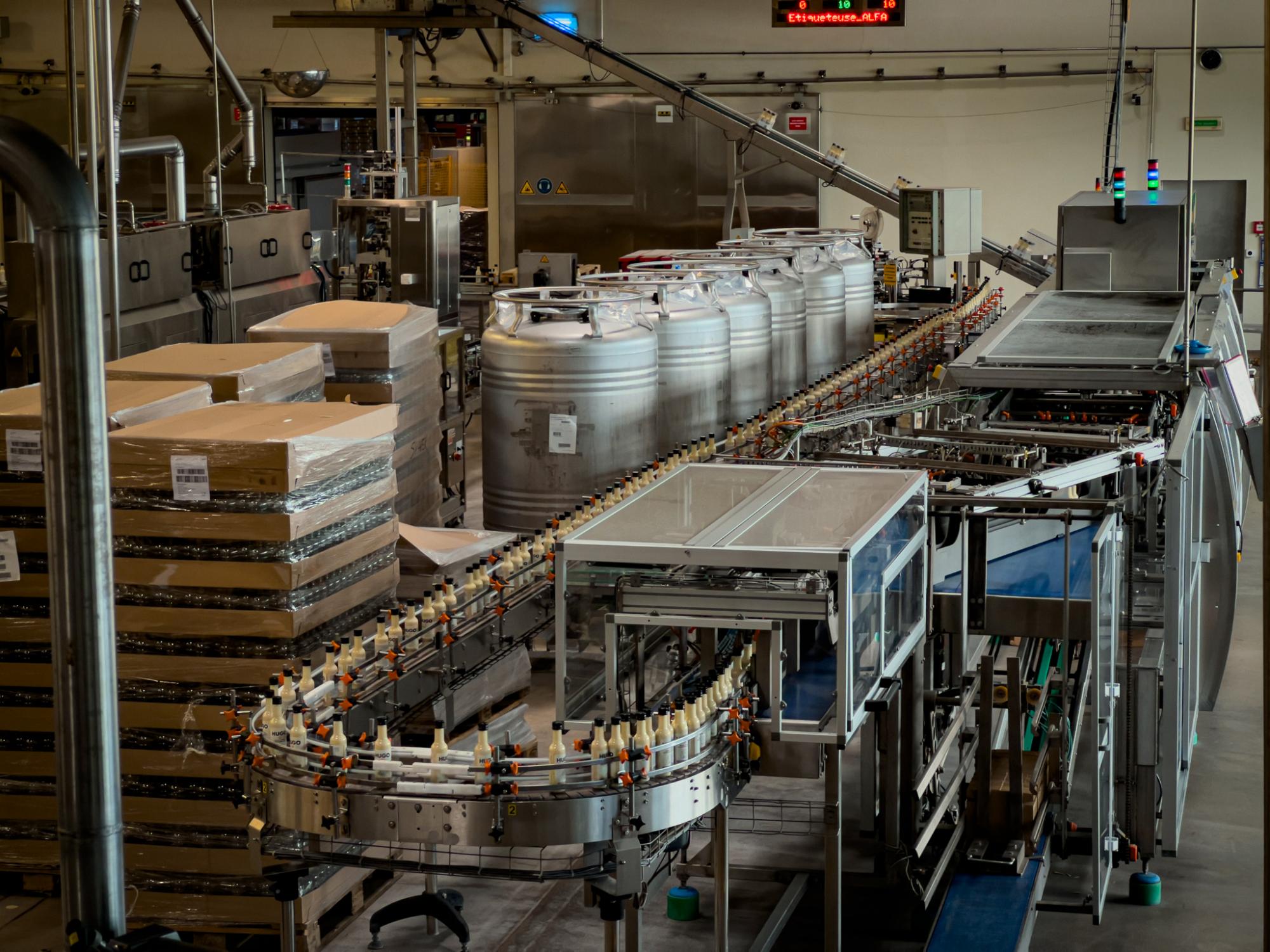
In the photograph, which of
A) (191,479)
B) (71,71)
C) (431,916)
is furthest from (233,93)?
(431,916)

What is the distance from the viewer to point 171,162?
35.2ft

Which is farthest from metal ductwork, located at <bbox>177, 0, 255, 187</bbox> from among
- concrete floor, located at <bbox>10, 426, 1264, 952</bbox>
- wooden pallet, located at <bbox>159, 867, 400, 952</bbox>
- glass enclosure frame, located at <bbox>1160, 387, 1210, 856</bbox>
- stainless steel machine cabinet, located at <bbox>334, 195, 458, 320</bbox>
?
glass enclosure frame, located at <bbox>1160, 387, 1210, 856</bbox>

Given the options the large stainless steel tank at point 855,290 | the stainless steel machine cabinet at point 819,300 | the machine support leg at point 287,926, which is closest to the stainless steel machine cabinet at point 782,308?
the stainless steel machine cabinet at point 819,300

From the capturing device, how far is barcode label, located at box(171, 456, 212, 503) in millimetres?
4684

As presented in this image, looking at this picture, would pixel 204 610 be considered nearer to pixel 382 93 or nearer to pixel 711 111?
pixel 382 93

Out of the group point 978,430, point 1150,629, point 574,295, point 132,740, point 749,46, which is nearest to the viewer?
point 132,740

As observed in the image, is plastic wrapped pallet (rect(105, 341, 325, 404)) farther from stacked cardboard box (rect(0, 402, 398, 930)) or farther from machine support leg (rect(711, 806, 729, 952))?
machine support leg (rect(711, 806, 729, 952))

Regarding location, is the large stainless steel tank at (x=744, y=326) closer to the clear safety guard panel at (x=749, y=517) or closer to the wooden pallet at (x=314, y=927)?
the clear safety guard panel at (x=749, y=517)

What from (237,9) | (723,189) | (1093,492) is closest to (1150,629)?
(1093,492)

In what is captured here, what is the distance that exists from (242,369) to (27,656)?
1.37 metres

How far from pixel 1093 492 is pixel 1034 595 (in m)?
1.05

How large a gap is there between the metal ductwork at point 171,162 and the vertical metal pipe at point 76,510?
8094mm

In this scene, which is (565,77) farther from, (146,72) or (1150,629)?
(1150,629)

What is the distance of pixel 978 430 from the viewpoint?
19.3ft
